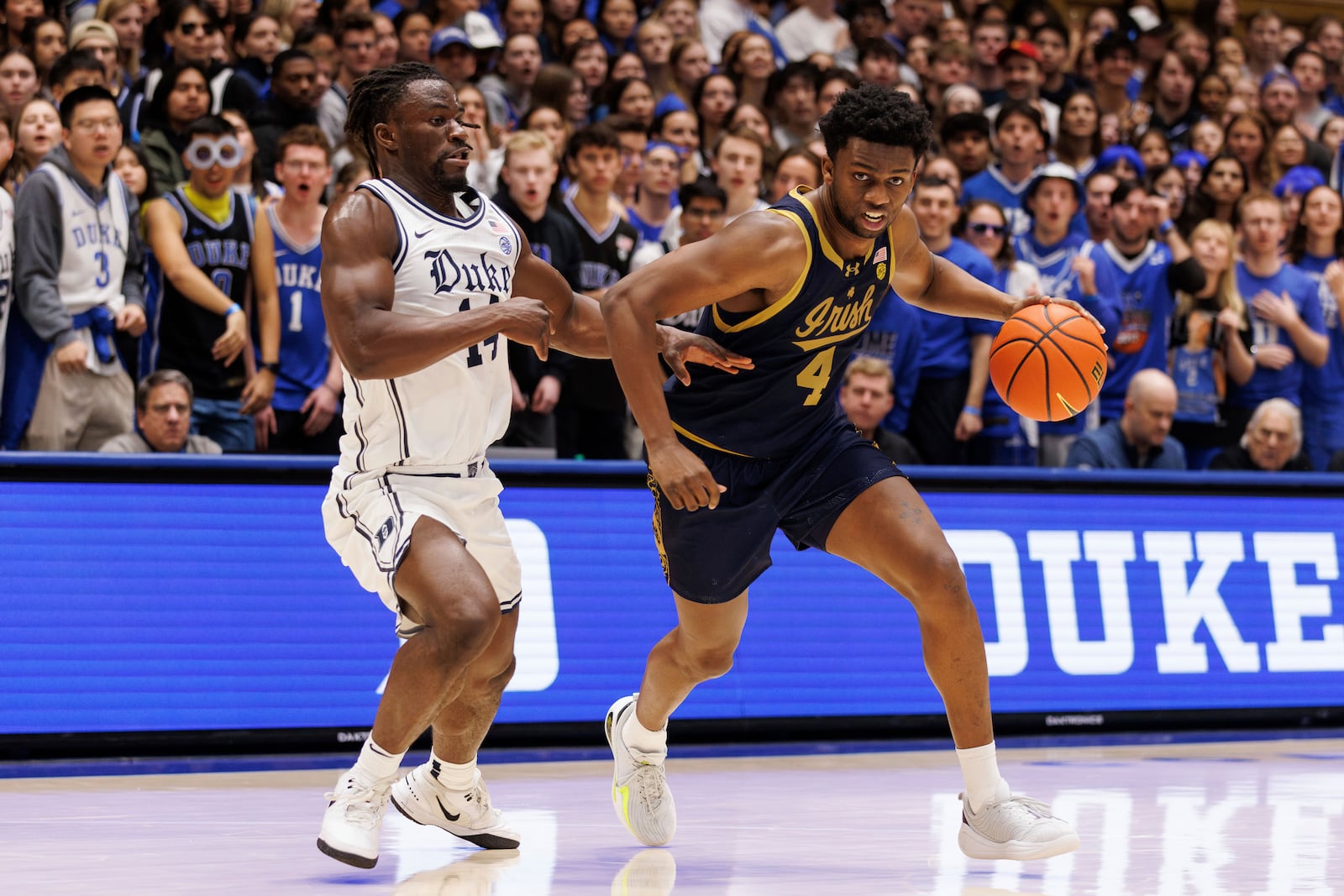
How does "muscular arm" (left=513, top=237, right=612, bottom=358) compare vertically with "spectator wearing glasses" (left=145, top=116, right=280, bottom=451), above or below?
above

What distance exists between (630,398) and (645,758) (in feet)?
4.35

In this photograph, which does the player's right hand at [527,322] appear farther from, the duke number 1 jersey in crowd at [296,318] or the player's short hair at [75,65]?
the player's short hair at [75,65]

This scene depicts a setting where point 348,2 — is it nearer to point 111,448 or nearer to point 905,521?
point 111,448

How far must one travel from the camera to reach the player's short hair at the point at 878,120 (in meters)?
4.71

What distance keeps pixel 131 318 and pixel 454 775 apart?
403 centimetres

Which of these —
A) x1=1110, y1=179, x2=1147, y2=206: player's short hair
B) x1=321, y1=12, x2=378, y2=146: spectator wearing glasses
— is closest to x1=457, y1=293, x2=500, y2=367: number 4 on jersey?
x1=321, y1=12, x2=378, y2=146: spectator wearing glasses

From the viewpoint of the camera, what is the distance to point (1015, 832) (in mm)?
4668

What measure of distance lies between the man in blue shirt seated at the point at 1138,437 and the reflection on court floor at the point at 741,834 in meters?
2.27

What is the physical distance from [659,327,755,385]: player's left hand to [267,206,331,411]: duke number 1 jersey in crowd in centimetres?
396

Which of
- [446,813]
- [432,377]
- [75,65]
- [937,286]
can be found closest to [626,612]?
[446,813]

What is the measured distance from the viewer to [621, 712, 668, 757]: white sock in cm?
539

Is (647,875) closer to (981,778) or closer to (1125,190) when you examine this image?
(981,778)

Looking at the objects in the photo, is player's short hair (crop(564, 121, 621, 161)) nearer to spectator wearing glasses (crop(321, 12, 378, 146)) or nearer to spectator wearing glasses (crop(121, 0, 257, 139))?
spectator wearing glasses (crop(321, 12, 378, 146))

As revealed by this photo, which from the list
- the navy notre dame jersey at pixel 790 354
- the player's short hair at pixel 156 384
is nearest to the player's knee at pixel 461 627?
the navy notre dame jersey at pixel 790 354
